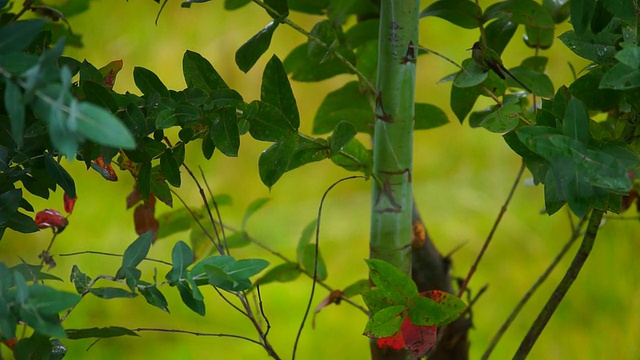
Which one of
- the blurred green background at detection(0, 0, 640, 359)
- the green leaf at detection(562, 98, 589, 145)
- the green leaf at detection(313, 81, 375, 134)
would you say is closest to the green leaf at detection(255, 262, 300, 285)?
the green leaf at detection(313, 81, 375, 134)

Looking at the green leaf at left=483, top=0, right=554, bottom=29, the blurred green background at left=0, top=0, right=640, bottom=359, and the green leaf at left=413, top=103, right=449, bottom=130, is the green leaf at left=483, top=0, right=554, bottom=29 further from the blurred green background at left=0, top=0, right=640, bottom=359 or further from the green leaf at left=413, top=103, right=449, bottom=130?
the blurred green background at left=0, top=0, right=640, bottom=359

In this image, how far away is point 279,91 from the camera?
0.62 m

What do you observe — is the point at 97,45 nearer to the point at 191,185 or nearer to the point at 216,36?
the point at 216,36

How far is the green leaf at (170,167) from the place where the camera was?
0.60 metres

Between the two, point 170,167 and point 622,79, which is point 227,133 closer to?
point 170,167

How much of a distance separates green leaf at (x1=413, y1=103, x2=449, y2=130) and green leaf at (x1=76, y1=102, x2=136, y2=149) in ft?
1.87

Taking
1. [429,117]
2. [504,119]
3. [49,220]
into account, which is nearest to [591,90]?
[504,119]

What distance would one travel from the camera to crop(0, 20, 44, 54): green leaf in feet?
1.22

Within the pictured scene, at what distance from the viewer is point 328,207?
1.83 m

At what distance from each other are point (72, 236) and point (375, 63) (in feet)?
3.43

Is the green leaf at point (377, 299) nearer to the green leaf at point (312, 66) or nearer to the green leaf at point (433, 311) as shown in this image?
the green leaf at point (433, 311)

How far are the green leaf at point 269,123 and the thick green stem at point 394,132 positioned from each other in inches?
5.4

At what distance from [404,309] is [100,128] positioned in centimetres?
36

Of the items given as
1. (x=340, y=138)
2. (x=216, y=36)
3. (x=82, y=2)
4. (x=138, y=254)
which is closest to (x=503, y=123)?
(x=340, y=138)
